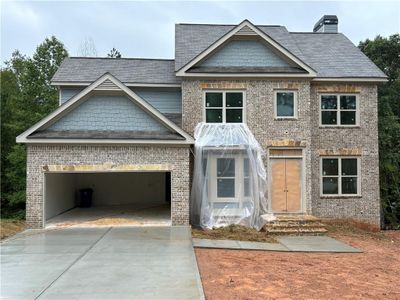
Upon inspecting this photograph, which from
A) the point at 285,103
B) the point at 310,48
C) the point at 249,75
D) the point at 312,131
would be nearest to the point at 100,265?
the point at 249,75

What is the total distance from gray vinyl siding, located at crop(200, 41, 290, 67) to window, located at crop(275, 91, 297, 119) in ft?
4.04

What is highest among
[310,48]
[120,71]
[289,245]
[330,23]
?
[330,23]

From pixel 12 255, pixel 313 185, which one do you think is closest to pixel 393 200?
pixel 313 185

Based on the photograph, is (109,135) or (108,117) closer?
(109,135)

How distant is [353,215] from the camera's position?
1680 centimetres

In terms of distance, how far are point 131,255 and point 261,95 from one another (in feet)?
30.7

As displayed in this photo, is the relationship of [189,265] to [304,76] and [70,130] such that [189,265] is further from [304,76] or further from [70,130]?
[304,76]

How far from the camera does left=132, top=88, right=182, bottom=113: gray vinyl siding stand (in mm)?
17469

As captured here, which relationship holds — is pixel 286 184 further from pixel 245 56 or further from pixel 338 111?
pixel 245 56

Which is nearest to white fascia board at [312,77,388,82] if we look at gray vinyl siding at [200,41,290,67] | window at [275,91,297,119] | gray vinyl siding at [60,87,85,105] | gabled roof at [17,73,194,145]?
window at [275,91,297,119]

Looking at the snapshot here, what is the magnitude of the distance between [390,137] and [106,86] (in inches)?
636

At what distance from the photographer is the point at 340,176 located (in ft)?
55.6

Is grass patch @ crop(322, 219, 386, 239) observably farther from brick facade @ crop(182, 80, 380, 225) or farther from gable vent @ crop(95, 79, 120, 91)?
gable vent @ crop(95, 79, 120, 91)

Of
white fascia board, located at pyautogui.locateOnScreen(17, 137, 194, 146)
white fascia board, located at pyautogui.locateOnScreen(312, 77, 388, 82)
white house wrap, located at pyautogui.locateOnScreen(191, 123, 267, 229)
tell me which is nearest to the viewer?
white fascia board, located at pyautogui.locateOnScreen(17, 137, 194, 146)
